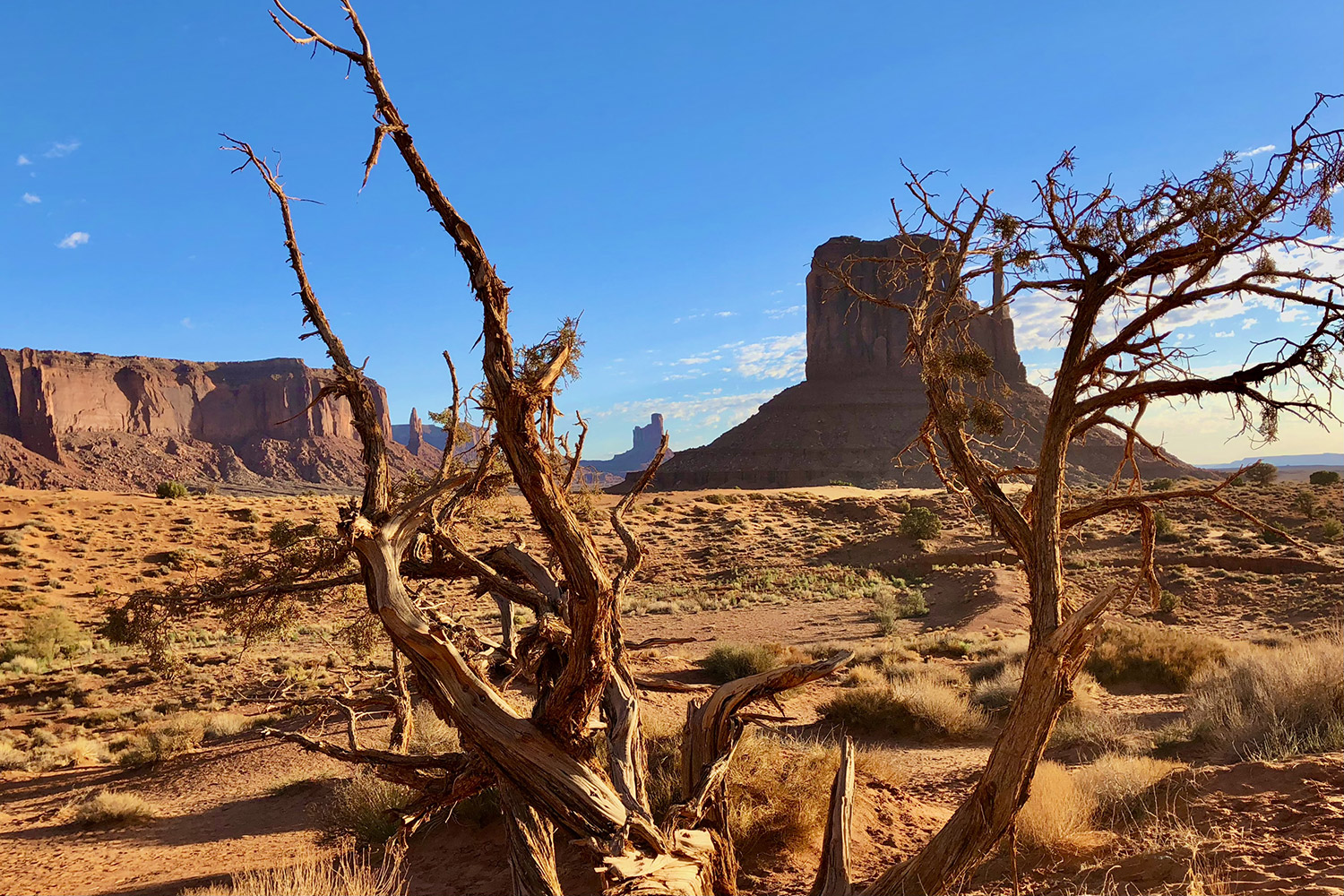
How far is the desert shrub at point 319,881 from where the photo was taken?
523 centimetres

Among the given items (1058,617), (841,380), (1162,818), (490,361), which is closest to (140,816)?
(490,361)

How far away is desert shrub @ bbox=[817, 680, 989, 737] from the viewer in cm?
1072

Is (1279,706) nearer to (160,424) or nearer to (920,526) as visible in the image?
(920,526)

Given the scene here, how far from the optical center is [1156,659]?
1309 centimetres

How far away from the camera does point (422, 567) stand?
6301 millimetres

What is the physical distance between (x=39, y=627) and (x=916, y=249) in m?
24.1

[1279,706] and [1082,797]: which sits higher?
A: [1279,706]

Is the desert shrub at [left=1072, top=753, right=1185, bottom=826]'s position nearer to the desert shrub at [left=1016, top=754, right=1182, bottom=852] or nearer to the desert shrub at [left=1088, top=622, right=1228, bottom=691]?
the desert shrub at [left=1016, top=754, right=1182, bottom=852]

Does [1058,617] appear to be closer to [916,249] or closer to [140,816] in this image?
[916,249]

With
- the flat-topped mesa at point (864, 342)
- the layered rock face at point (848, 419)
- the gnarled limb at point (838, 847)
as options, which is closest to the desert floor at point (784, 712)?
the gnarled limb at point (838, 847)

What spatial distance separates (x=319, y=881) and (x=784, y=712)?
5.17m

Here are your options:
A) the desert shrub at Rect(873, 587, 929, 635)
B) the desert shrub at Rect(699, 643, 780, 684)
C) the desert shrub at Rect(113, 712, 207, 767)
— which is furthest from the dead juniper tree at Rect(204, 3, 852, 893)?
the desert shrub at Rect(873, 587, 929, 635)

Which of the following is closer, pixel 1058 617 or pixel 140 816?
pixel 1058 617

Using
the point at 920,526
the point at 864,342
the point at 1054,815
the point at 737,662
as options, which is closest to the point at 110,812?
the point at 737,662
